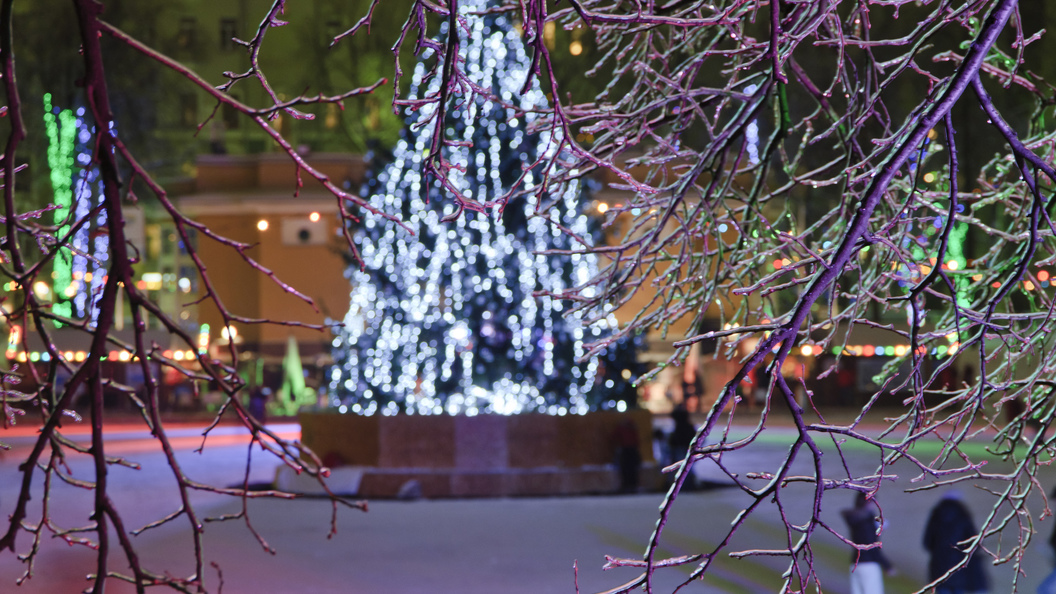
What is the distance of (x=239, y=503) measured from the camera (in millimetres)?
14102

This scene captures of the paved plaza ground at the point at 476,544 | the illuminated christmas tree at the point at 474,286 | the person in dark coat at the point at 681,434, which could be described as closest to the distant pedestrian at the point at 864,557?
the paved plaza ground at the point at 476,544

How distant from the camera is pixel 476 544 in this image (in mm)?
10922

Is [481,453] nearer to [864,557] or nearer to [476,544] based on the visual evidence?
[476,544]

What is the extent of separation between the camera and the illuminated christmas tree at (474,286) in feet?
47.6

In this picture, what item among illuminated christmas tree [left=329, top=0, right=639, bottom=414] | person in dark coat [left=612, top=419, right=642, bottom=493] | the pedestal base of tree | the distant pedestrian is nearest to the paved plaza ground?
person in dark coat [left=612, top=419, right=642, bottom=493]

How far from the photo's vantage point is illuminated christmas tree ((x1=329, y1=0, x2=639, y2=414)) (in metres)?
14.5

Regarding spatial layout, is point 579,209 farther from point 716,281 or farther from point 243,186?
point 243,186

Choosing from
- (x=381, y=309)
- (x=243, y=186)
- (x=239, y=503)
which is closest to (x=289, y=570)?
(x=239, y=503)

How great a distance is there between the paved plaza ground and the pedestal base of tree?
59 centimetres

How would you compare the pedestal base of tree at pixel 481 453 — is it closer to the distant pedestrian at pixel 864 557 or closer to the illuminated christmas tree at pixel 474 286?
the illuminated christmas tree at pixel 474 286

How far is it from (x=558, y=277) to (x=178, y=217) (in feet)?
39.9

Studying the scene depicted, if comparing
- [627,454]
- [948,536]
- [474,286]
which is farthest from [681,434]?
[948,536]

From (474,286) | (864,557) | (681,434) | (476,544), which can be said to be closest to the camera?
(864,557)

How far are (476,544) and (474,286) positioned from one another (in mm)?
4518
